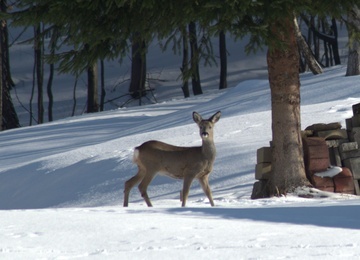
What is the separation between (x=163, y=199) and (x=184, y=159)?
2145 mm

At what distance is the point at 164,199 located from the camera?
1446 cm

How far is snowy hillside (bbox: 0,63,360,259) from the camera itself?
736 centimetres

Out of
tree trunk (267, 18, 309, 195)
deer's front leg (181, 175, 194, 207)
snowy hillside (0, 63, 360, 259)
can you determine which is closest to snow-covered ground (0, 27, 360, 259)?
snowy hillside (0, 63, 360, 259)

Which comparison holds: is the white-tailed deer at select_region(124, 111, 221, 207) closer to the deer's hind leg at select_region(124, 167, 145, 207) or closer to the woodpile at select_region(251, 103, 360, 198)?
the deer's hind leg at select_region(124, 167, 145, 207)

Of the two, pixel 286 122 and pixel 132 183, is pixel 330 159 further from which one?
pixel 132 183

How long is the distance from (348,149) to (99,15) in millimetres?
4445

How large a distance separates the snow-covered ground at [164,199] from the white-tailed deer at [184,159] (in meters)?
0.43

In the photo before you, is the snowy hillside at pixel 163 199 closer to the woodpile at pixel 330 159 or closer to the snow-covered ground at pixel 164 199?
the snow-covered ground at pixel 164 199

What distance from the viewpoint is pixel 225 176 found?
15.3 meters

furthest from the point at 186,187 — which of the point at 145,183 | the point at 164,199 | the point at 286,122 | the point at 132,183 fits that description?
the point at 164,199

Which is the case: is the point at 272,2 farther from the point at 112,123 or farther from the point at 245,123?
the point at 112,123

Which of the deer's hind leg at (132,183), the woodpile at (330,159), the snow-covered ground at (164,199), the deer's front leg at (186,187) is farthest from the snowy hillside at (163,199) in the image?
the woodpile at (330,159)

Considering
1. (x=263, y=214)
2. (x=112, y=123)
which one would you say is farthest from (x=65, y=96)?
(x=263, y=214)

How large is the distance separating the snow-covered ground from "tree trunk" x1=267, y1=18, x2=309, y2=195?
1.95 feet
